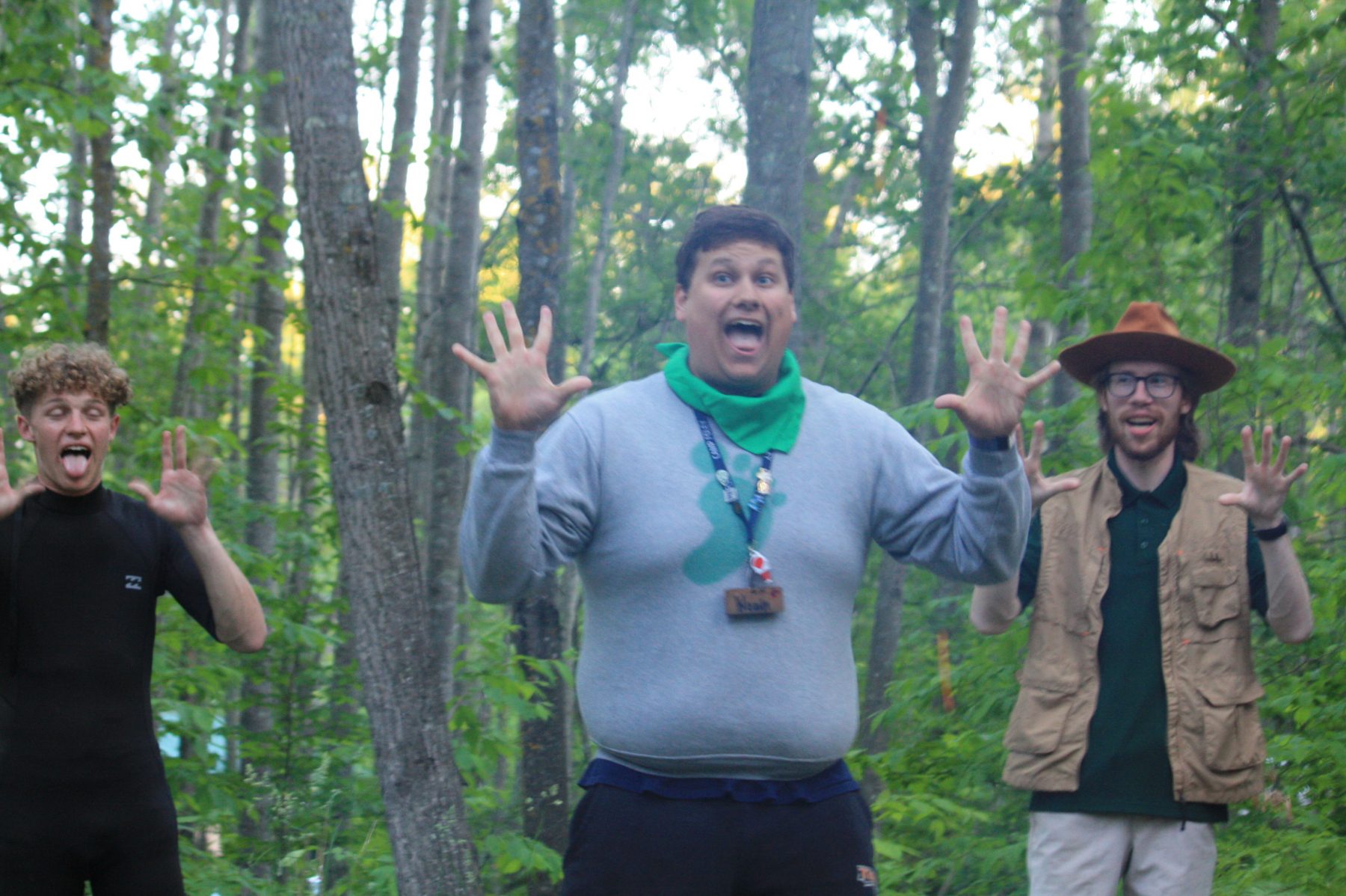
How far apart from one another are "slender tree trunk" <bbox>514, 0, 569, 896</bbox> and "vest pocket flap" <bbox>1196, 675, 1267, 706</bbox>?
3.91m

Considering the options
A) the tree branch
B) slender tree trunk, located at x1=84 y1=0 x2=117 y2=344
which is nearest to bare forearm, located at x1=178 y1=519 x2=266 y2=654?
slender tree trunk, located at x1=84 y1=0 x2=117 y2=344

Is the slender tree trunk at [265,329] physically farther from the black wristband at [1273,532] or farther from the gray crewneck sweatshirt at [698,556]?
the black wristband at [1273,532]

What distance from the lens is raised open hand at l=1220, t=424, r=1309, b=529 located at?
11.4 feet

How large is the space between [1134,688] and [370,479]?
117 inches

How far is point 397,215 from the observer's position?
796cm

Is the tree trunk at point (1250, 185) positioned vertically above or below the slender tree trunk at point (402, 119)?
below

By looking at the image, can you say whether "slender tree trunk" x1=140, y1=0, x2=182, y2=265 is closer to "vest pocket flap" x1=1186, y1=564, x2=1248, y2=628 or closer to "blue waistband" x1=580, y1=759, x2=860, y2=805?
"blue waistband" x1=580, y1=759, x2=860, y2=805

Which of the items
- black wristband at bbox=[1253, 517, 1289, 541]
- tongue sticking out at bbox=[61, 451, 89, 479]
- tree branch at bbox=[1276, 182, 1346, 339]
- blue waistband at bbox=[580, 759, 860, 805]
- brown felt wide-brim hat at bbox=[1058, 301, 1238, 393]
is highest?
tree branch at bbox=[1276, 182, 1346, 339]

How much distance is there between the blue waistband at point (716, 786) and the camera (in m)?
2.56

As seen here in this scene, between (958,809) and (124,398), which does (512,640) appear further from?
(124,398)

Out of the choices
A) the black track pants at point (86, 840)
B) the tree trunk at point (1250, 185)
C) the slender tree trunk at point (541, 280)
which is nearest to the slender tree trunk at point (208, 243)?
the slender tree trunk at point (541, 280)

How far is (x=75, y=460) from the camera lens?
334cm

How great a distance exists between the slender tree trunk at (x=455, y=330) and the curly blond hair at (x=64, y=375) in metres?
5.39

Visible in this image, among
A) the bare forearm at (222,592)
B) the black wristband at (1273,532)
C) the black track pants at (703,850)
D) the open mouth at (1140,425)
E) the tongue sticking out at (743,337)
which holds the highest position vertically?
the tongue sticking out at (743,337)
